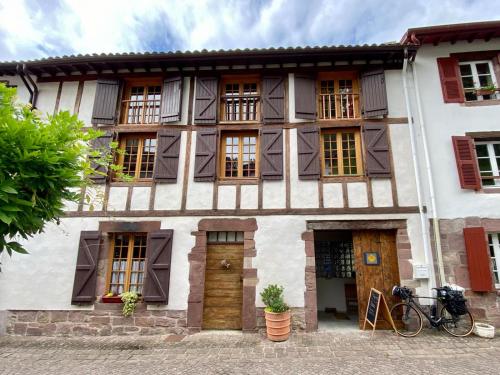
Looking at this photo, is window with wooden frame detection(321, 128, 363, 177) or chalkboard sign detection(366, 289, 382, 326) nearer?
chalkboard sign detection(366, 289, 382, 326)

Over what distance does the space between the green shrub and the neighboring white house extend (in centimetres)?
349

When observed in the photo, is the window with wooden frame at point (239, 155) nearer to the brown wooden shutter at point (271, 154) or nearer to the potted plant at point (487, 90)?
the brown wooden shutter at point (271, 154)

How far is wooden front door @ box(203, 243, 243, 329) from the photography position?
637 cm

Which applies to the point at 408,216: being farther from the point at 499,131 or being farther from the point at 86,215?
the point at 86,215

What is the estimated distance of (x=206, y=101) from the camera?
740cm

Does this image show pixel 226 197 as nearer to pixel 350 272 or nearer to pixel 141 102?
pixel 141 102

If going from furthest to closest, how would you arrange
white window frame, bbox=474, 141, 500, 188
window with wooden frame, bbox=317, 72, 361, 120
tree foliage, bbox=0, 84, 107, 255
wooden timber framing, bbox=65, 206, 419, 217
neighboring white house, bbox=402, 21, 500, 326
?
1. window with wooden frame, bbox=317, 72, 361, 120
2. white window frame, bbox=474, 141, 500, 188
3. wooden timber framing, bbox=65, 206, 419, 217
4. neighboring white house, bbox=402, 21, 500, 326
5. tree foliage, bbox=0, 84, 107, 255

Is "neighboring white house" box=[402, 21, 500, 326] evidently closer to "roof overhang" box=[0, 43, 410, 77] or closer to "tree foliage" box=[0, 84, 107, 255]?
"roof overhang" box=[0, 43, 410, 77]

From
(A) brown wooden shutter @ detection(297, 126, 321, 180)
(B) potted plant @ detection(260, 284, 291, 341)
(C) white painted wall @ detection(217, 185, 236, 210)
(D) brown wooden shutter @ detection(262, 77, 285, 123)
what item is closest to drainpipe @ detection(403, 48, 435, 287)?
(A) brown wooden shutter @ detection(297, 126, 321, 180)

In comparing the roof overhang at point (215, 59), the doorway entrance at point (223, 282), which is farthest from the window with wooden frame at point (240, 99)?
the doorway entrance at point (223, 282)

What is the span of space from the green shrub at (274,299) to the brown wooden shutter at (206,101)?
165 inches

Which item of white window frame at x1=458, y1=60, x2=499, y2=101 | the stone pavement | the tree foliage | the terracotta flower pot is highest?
white window frame at x1=458, y1=60, x2=499, y2=101

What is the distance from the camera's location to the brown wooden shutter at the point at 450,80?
23.0 feet

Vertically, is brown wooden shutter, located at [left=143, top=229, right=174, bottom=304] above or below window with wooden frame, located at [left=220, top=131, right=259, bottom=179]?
below
